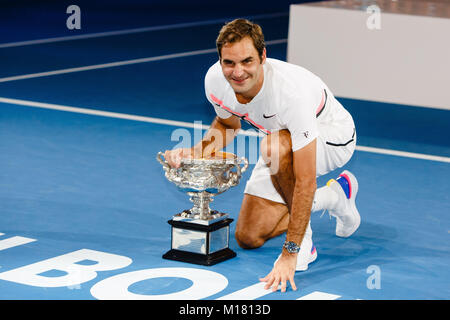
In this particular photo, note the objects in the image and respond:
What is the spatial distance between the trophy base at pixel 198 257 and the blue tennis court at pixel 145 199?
0.11 feet

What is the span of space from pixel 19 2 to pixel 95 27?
3448 millimetres

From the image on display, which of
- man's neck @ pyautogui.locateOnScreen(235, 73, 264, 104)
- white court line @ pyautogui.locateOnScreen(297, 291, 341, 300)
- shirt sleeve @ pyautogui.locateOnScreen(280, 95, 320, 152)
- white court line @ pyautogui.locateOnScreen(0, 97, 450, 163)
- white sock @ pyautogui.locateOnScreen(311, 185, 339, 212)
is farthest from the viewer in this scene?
white court line @ pyautogui.locateOnScreen(0, 97, 450, 163)

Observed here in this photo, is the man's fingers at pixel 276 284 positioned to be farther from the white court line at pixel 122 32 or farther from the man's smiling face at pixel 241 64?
the white court line at pixel 122 32

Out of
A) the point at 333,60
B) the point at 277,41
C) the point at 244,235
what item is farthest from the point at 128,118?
the point at 277,41

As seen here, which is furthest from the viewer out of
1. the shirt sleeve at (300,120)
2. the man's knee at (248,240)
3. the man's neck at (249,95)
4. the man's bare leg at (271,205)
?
the man's knee at (248,240)

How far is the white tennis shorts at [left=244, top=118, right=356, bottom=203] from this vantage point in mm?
4688

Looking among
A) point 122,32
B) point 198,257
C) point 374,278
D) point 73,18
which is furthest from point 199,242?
point 73,18

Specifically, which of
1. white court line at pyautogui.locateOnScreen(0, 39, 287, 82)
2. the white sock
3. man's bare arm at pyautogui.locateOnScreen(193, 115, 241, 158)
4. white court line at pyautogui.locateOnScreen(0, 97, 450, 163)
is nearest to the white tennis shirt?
man's bare arm at pyautogui.locateOnScreen(193, 115, 241, 158)

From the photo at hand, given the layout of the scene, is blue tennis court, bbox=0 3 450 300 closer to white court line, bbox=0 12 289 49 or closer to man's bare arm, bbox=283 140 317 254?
man's bare arm, bbox=283 140 317 254

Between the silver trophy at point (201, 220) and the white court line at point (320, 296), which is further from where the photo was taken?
the silver trophy at point (201, 220)

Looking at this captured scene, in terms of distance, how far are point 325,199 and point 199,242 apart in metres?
0.80

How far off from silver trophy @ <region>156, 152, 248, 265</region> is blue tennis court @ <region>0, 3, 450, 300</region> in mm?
69

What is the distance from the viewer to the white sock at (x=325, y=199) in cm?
479

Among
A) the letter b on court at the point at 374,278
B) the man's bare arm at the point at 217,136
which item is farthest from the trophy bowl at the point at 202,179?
the letter b on court at the point at 374,278
